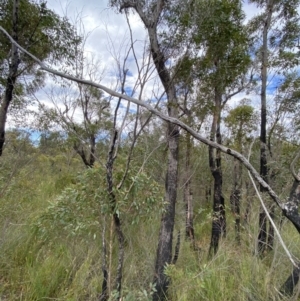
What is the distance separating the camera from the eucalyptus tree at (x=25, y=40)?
13.0 ft

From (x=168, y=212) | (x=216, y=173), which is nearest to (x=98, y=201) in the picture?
(x=168, y=212)

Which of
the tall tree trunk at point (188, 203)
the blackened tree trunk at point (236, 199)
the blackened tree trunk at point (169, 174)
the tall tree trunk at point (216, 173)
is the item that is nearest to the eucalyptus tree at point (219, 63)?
the tall tree trunk at point (216, 173)

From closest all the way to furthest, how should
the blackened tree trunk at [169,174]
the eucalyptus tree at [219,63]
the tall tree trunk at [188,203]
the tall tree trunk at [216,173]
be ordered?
the blackened tree trunk at [169,174]
the eucalyptus tree at [219,63]
the tall tree trunk at [216,173]
the tall tree trunk at [188,203]

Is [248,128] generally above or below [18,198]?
above

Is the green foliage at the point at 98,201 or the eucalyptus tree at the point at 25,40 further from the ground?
the eucalyptus tree at the point at 25,40

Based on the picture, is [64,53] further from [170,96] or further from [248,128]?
[248,128]

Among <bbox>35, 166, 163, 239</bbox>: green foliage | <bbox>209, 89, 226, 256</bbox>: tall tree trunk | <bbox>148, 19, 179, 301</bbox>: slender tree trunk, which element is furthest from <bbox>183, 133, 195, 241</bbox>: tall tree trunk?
<bbox>35, 166, 163, 239</bbox>: green foliage

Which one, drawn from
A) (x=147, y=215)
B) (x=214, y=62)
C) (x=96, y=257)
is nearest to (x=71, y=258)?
(x=96, y=257)

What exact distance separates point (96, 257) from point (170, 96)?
2732mm

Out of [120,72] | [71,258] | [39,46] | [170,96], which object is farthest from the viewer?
[39,46]

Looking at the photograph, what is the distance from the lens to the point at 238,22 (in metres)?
4.72

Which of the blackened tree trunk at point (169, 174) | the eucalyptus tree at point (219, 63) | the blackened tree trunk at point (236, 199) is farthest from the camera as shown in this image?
the blackened tree trunk at point (236, 199)

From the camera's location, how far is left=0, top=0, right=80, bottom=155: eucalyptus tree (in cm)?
395

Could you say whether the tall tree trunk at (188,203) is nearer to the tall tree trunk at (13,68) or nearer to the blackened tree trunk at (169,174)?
the blackened tree trunk at (169,174)
